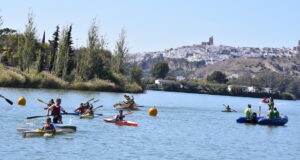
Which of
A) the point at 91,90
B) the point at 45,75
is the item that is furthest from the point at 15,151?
the point at 91,90

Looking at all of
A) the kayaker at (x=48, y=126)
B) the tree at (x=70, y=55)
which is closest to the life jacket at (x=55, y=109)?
the kayaker at (x=48, y=126)

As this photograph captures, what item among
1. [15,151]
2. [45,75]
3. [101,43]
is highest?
[101,43]

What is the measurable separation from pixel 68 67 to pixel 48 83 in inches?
775

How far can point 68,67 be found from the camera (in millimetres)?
107562

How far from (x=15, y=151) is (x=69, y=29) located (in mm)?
88122

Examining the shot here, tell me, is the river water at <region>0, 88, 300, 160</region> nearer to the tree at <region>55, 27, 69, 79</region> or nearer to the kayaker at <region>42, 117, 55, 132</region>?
the kayaker at <region>42, 117, 55, 132</region>

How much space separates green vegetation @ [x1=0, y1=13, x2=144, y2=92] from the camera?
8862 cm

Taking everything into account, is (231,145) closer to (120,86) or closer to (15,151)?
(15,151)

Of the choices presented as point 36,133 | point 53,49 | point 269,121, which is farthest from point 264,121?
point 53,49

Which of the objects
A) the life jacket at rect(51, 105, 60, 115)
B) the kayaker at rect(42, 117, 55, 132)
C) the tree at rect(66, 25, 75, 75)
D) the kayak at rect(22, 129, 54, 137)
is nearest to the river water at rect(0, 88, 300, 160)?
the kayak at rect(22, 129, 54, 137)

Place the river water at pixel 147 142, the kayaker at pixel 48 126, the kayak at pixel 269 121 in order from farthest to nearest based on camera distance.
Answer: the kayak at pixel 269 121, the kayaker at pixel 48 126, the river water at pixel 147 142

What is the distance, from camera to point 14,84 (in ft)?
265

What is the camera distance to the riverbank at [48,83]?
8044 cm

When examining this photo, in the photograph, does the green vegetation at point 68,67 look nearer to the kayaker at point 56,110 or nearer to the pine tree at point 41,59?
the pine tree at point 41,59
